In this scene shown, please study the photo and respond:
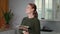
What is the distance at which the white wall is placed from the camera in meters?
4.27

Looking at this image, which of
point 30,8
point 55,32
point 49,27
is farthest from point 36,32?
point 49,27

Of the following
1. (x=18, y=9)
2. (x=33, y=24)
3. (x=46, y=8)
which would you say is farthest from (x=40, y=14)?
(x=33, y=24)

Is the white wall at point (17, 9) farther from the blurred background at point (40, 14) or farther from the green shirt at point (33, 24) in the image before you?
the green shirt at point (33, 24)

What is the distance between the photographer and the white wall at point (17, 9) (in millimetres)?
4266

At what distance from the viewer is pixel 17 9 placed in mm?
4301

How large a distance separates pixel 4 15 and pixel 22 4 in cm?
66

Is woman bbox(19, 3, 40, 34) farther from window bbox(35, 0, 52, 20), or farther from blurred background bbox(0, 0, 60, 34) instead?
window bbox(35, 0, 52, 20)

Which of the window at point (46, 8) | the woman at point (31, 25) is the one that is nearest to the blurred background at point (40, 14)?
the window at point (46, 8)

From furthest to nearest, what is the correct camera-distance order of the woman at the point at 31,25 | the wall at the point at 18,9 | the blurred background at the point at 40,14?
1. the wall at the point at 18,9
2. the blurred background at the point at 40,14
3. the woman at the point at 31,25

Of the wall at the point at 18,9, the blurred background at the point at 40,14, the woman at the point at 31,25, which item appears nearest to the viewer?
the woman at the point at 31,25

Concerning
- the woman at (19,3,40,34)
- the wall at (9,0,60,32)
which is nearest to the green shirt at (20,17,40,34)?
the woman at (19,3,40,34)

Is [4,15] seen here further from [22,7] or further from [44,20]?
[44,20]

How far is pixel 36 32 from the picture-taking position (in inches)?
65.9

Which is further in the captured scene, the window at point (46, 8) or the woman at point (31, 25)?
the window at point (46, 8)
